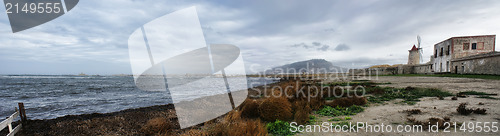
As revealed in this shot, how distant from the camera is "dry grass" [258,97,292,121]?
6.87 m

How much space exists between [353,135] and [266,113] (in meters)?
3.11

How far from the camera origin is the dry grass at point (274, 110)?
6.87m

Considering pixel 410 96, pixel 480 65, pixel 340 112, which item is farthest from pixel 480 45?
pixel 340 112

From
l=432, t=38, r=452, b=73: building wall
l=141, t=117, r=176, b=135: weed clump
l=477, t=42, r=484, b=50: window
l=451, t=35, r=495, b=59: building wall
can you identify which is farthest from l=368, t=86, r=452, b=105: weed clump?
l=477, t=42, r=484, b=50: window

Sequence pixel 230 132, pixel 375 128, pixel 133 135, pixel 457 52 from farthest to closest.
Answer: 1. pixel 457 52
2. pixel 133 135
3. pixel 375 128
4. pixel 230 132

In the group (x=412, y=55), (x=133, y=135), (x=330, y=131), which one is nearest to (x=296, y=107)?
(x=330, y=131)

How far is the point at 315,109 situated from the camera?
27.1 feet

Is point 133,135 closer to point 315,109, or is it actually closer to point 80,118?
point 80,118

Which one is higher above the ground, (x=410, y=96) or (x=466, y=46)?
(x=466, y=46)

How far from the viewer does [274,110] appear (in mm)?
7016

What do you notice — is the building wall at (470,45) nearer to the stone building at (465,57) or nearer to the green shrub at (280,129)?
the stone building at (465,57)

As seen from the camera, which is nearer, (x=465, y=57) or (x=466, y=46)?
(x=465, y=57)

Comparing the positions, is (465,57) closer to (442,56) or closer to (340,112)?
(442,56)

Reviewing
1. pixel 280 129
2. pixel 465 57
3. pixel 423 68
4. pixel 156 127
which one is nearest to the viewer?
pixel 280 129
